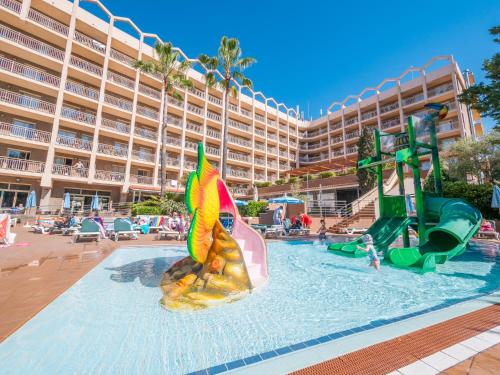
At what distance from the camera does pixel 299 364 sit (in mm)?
2348

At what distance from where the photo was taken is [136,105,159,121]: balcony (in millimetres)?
28609

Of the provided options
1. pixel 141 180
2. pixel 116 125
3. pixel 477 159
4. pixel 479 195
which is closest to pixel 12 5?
pixel 116 125

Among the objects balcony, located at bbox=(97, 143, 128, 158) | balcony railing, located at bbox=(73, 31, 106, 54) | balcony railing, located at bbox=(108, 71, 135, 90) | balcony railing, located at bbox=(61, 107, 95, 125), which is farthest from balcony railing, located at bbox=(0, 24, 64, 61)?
balcony, located at bbox=(97, 143, 128, 158)

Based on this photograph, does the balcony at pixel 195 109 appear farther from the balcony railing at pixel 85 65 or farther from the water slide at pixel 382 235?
the water slide at pixel 382 235

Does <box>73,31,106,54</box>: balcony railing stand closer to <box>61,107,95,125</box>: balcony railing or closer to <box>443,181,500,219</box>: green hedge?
<box>61,107,95,125</box>: balcony railing

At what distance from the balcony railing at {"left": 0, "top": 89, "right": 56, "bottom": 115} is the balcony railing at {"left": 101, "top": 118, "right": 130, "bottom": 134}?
4.38m

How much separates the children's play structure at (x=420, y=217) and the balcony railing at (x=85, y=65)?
2895 centimetres

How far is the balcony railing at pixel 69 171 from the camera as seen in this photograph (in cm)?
2209

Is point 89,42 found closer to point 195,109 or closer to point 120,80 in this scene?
point 120,80

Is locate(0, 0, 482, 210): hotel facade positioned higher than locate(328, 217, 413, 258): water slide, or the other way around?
locate(0, 0, 482, 210): hotel facade

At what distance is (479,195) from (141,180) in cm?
3071

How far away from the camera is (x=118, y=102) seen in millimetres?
26797

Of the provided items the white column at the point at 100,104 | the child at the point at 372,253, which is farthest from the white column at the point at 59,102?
the child at the point at 372,253

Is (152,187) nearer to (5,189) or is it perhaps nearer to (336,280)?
(5,189)
